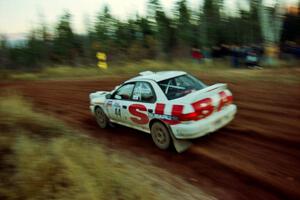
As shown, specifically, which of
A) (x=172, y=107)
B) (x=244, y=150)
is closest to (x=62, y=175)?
(x=172, y=107)

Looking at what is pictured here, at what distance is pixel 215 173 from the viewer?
5.24m

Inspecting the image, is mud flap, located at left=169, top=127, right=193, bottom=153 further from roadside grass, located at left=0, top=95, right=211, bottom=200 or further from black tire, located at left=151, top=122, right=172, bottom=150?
roadside grass, located at left=0, top=95, right=211, bottom=200

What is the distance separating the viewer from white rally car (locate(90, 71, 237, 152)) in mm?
5695

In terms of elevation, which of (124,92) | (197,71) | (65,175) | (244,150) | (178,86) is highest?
(178,86)

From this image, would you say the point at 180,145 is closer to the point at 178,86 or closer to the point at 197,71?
the point at 178,86

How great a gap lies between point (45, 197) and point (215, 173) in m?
2.84

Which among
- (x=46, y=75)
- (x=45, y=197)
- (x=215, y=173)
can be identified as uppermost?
(x=45, y=197)

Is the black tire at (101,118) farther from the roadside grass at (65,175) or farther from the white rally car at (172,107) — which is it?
the roadside grass at (65,175)

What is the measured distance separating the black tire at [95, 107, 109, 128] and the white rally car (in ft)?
2.21

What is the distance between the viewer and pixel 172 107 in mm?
5797

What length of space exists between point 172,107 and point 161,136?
2.59 feet

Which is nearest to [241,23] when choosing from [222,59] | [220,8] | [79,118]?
[220,8]

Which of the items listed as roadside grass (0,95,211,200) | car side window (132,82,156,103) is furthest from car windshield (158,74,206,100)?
roadside grass (0,95,211,200)

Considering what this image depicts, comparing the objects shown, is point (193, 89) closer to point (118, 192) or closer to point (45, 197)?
point (118, 192)
